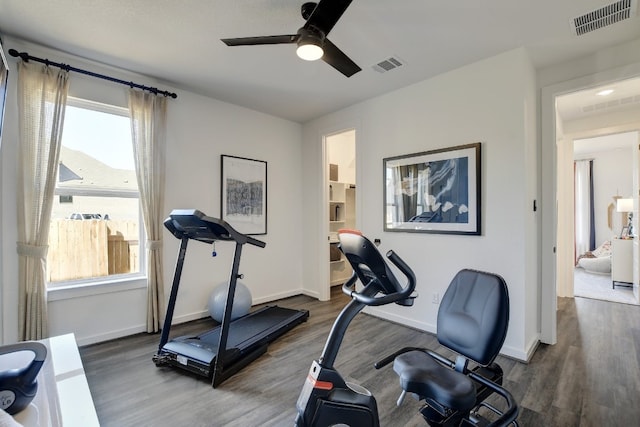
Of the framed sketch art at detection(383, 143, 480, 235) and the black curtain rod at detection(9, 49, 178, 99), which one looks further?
the framed sketch art at detection(383, 143, 480, 235)

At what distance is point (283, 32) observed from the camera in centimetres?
247

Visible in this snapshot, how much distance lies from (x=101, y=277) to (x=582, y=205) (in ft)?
Answer: 31.4

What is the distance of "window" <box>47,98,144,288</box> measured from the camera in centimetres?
283

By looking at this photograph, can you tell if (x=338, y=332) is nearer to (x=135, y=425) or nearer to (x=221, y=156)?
(x=135, y=425)

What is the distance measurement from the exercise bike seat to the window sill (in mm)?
2828

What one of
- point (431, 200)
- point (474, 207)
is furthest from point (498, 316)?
point (431, 200)

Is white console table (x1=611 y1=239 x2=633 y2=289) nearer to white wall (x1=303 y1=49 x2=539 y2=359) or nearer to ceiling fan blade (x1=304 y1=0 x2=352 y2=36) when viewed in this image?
white wall (x1=303 y1=49 x2=539 y2=359)

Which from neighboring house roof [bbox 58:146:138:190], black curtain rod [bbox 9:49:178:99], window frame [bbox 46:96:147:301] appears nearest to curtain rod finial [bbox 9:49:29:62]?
black curtain rod [bbox 9:49:178:99]

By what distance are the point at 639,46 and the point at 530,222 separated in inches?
67.7

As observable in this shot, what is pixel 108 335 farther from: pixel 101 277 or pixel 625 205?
pixel 625 205

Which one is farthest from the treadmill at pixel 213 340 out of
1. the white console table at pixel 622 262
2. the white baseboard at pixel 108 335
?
the white console table at pixel 622 262

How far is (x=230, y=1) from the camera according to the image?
209 cm

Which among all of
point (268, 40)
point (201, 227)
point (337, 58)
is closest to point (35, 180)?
point (201, 227)

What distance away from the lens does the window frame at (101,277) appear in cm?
279
